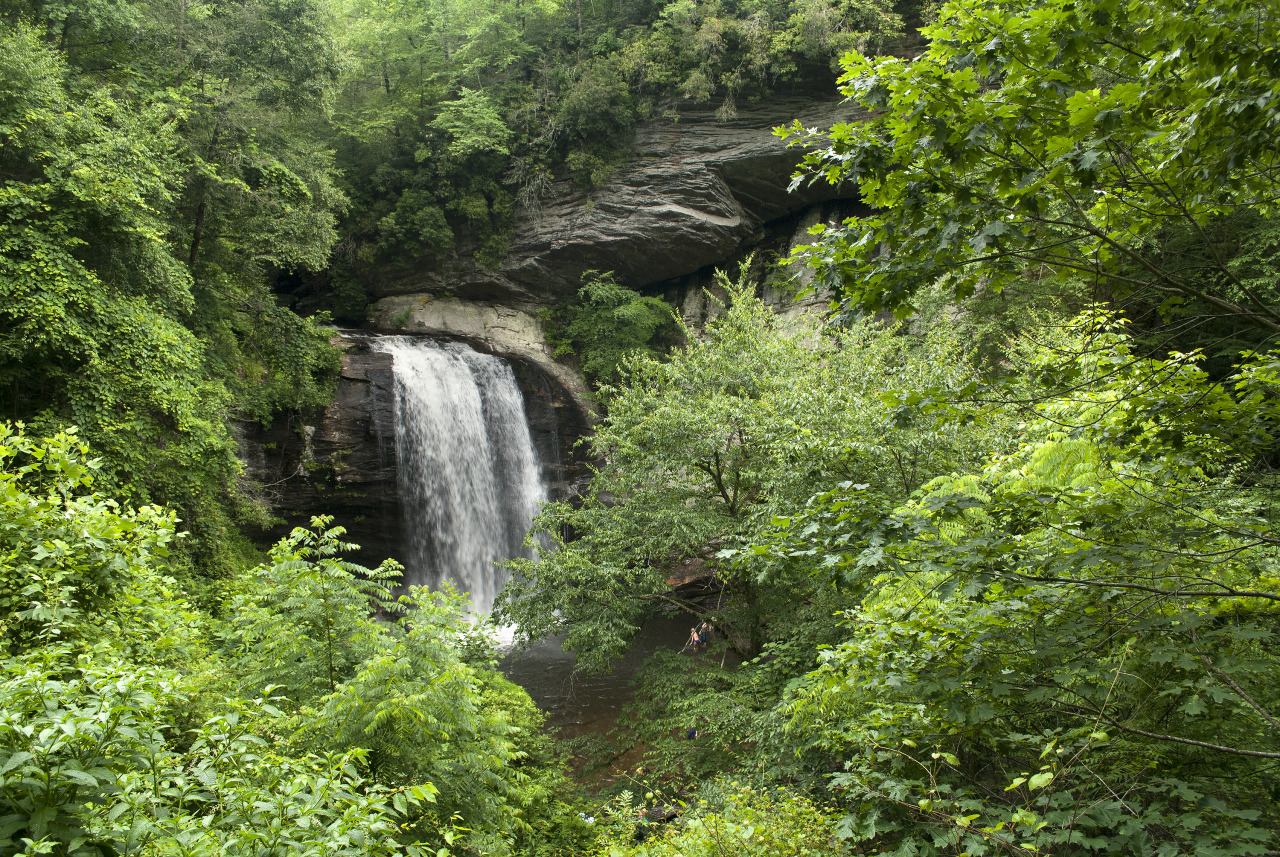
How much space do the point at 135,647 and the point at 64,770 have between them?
2.59m

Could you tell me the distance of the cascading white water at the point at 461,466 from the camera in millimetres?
17938

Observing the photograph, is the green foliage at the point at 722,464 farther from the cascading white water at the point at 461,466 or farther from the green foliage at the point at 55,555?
the cascading white water at the point at 461,466

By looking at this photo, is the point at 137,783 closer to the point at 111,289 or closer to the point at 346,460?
the point at 111,289

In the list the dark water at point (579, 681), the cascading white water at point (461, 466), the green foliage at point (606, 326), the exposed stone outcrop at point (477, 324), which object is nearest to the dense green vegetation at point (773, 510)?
the dark water at point (579, 681)

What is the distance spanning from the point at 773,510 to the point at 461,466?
13.5 m

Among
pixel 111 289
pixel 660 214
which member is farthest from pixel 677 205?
pixel 111 289

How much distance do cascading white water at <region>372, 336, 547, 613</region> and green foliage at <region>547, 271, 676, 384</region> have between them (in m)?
4.15

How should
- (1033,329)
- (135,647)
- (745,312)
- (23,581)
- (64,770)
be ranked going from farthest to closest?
(1033,329), (745,312), (135,647), (23,581), (64,770)

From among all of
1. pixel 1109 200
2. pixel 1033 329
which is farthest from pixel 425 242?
pixel 1109 200

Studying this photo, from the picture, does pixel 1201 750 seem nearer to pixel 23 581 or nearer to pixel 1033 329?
pixel 23 581

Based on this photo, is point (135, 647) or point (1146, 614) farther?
point (135, 647)

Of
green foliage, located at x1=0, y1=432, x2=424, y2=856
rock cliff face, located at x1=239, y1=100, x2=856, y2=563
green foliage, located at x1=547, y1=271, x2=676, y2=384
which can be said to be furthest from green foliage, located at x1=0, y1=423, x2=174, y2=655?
green foliage, located at x1=547, y1=271, x2=676, y2=384

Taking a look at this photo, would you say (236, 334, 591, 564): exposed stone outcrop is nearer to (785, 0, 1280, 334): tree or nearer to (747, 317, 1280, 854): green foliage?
(747, 317, 1280, 854): green foliage

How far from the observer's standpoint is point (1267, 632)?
104 inches
